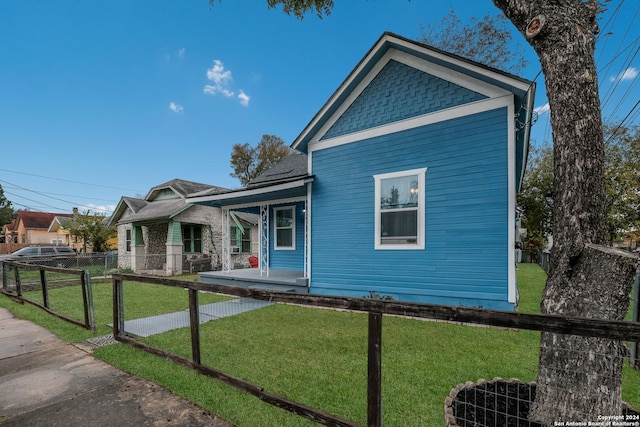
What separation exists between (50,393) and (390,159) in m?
6.41

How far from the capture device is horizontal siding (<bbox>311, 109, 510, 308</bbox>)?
17.4 feet

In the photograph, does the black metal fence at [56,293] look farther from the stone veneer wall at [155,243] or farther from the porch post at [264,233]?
the stone veneer wall at [155,243]

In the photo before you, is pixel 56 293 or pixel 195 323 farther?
pixel 56 293

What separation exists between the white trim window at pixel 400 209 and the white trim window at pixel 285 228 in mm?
3844

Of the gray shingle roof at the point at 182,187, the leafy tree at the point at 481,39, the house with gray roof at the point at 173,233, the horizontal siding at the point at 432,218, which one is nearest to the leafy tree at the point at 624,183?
the leafy tree at the point at 481,39

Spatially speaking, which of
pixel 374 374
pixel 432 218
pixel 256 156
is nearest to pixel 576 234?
pixel 374 374

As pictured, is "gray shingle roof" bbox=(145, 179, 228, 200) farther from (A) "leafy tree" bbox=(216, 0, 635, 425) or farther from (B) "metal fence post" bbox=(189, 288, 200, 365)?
(A) "leafy tree" bbox=(216, 0, 635, 425)

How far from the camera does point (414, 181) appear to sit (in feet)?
20.3

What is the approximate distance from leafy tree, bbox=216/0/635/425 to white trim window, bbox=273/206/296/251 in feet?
26.1

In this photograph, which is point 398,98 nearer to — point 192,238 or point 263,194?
point 263,194

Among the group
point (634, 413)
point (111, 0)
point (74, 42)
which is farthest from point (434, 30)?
point (74, 42)

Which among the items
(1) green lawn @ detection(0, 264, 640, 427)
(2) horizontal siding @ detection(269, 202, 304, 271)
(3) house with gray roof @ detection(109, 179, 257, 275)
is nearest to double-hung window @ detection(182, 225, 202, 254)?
(3) house with gray roof @ detection(109, 179, 257, 275)

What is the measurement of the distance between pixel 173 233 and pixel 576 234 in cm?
1555

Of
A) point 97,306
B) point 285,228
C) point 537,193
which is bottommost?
point 97,306
